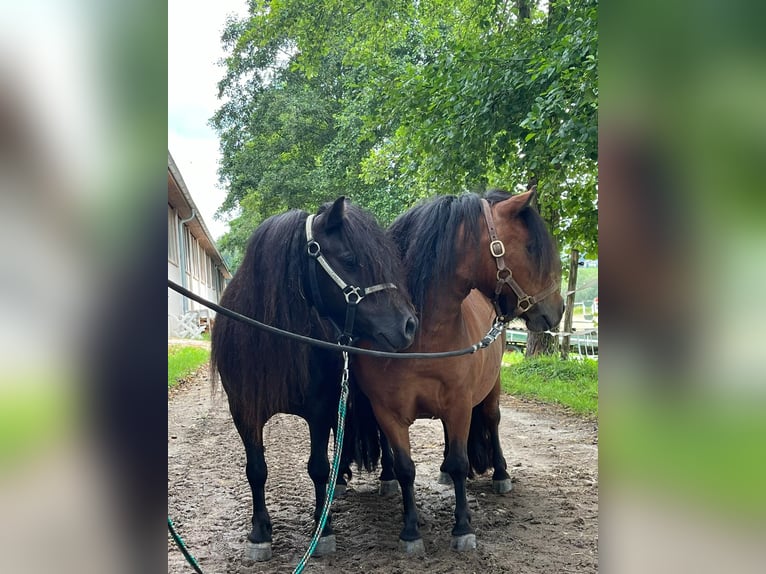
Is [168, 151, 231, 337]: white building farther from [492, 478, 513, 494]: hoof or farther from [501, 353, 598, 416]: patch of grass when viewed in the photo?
[492, 478, 513, 494]: hoof

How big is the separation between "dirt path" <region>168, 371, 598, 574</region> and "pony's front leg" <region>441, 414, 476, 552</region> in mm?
70

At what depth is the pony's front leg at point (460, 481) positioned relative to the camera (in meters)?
3.08

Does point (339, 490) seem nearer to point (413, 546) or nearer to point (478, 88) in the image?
point (413, 546)

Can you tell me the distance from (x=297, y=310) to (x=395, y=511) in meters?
1.91

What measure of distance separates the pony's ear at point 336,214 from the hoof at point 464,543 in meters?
1.97

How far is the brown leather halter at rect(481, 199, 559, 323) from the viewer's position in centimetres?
297

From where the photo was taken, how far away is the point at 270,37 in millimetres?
8695

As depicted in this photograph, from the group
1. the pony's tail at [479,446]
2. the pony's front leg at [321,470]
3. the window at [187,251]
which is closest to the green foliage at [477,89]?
the pony's tail at [479,446]

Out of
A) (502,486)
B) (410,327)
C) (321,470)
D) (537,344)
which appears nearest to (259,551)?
(321,470)

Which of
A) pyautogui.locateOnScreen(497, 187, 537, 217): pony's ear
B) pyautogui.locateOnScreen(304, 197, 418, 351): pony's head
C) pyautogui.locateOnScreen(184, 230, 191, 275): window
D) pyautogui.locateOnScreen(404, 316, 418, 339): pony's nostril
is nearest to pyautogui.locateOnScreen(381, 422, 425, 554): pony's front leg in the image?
pyautogui.locateOnScreen(304, 197, 418, 351): pony's head
